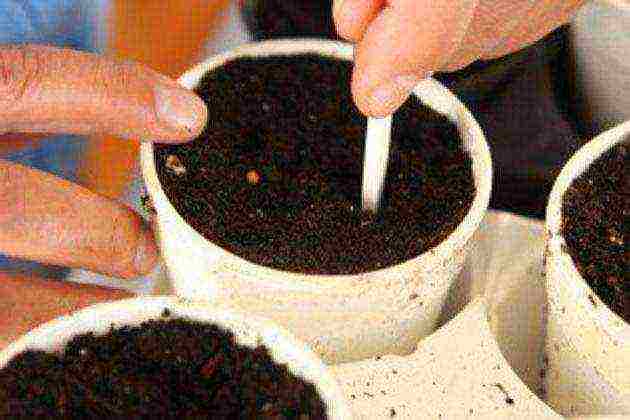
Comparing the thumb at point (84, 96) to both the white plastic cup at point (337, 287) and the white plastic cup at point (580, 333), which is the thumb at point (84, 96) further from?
the white plastic cup at point (580, 333)

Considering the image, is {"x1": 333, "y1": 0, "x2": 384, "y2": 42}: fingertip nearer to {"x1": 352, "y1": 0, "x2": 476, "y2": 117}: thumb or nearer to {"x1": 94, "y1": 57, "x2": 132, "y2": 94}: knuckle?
{"x1": 352, "y1": 0, "x2": 476, "y2": 117}: thumb

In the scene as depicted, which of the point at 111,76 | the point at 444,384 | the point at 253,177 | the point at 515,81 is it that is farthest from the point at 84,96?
the point at 515,81

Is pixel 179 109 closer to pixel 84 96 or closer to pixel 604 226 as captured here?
pixel 84 96

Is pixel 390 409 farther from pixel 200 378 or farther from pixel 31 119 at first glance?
pixel 31 119

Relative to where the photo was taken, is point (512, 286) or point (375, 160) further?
point (512, 286)

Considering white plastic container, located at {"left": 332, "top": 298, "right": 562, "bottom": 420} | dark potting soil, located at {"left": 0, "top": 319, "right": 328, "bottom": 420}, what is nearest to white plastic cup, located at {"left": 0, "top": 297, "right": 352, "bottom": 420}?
dark potting soil, located at {"left": 0, "top": 319, "right": 328, "bottom": 420}

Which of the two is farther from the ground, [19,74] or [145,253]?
[19,74]

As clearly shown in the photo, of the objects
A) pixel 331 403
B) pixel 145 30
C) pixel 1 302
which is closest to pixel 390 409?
pixel 331 403
